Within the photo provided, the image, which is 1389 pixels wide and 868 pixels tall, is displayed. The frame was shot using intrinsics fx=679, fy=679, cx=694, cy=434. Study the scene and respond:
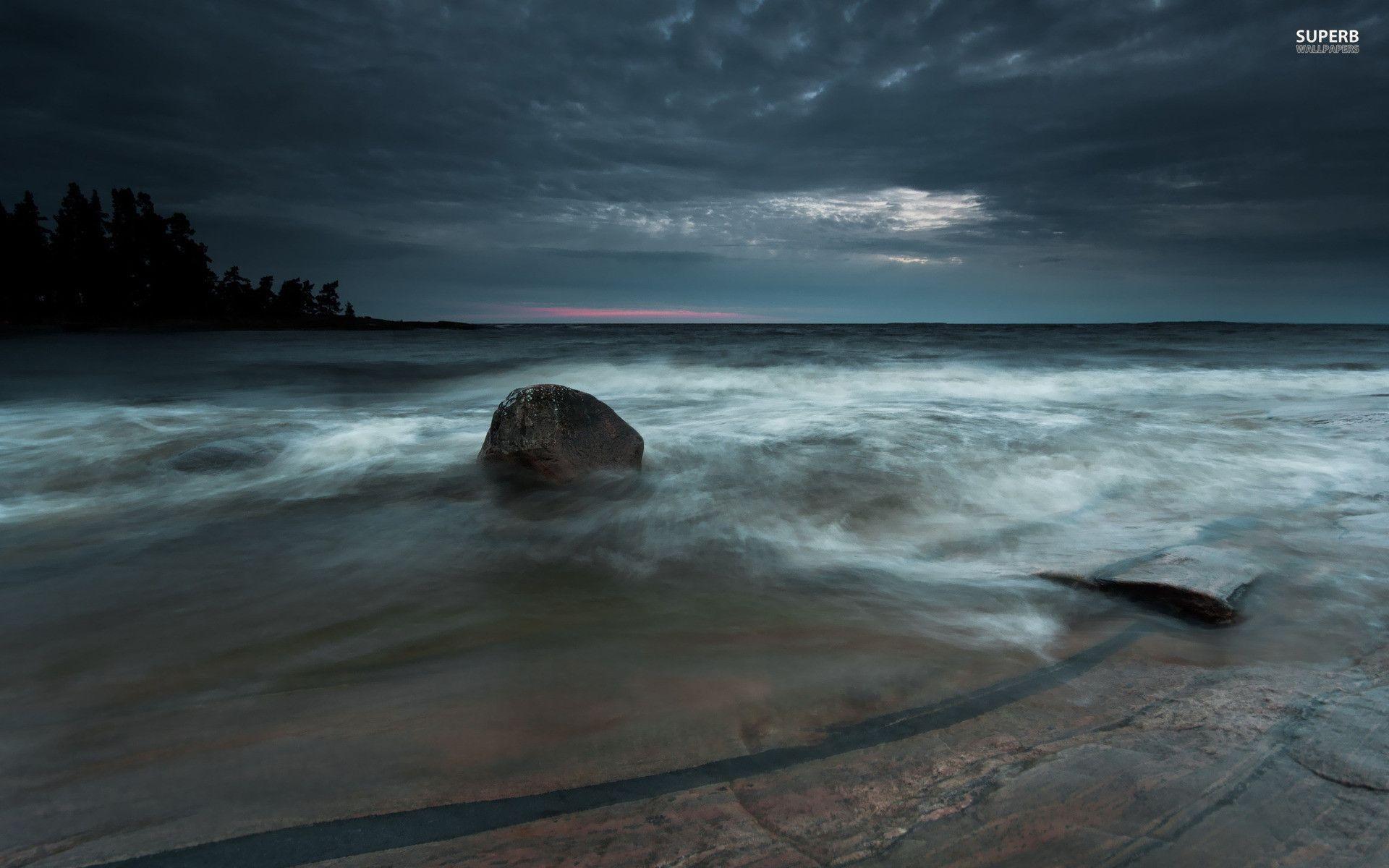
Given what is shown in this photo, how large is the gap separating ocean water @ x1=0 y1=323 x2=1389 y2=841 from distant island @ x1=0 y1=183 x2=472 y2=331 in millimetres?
50938

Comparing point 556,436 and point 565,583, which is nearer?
point 565,583

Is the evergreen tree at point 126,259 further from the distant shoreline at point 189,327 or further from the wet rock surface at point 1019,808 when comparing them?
the wet rock surface at point 1019,808

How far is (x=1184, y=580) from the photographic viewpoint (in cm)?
299

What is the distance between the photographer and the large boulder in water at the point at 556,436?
17.9ft

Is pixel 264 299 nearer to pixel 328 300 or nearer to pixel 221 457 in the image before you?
pixel 328 300

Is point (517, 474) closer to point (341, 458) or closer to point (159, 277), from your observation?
point (341, 458)

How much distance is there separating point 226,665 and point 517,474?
10.1 ft

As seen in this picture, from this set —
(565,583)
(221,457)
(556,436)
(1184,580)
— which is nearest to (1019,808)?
(1184,580)

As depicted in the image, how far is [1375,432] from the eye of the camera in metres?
7.38

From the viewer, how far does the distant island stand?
45.0 m

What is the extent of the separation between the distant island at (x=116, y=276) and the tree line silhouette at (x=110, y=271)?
2.2 inches

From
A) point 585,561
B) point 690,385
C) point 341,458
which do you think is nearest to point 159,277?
point 690,385

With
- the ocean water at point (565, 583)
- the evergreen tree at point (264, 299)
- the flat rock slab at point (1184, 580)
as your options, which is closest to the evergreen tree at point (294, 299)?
the evergreen tree at point (264, 299)

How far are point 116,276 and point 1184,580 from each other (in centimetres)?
6585
